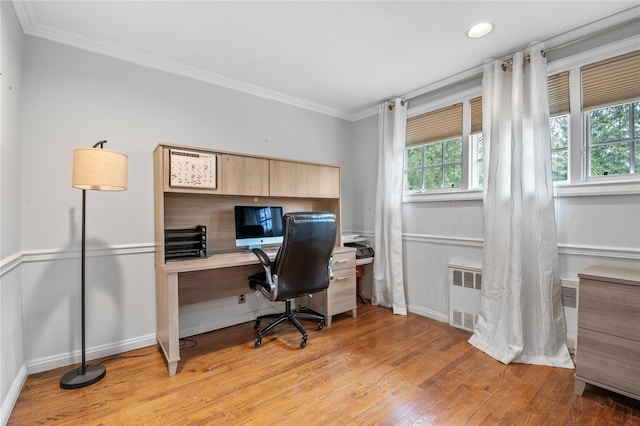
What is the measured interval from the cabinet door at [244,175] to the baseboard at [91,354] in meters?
1.46

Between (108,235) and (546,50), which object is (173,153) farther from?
(546,50)

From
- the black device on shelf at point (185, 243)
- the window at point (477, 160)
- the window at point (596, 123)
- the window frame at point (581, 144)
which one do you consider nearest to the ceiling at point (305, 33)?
the window frame at point (581, 144)

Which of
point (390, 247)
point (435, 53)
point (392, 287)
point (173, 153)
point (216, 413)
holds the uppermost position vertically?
point (435, 53)

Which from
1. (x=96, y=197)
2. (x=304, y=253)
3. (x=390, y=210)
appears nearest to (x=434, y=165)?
(x=390, y=210)

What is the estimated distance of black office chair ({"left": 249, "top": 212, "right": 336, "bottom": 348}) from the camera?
2354mm

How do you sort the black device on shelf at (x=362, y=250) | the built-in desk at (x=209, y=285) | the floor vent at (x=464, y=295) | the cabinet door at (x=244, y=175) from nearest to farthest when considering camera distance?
the built-in desk at (x=209, y=285) → the cabinet door at (x=244, y=175) → the floor vent at (x=464, y=295) → the black device on shelf at (x=362, y=250)

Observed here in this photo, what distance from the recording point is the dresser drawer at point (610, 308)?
1.69 metres

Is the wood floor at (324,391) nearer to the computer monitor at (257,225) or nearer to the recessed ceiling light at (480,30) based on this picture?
the computer monitor at (257,225)

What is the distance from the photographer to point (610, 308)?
1.76 meters

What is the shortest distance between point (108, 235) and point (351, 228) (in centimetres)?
279

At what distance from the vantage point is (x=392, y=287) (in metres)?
3.40

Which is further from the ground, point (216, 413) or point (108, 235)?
point (108, 235)

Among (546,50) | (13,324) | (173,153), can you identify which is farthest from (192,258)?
(546,50)

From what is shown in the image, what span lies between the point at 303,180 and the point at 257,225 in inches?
27.1
